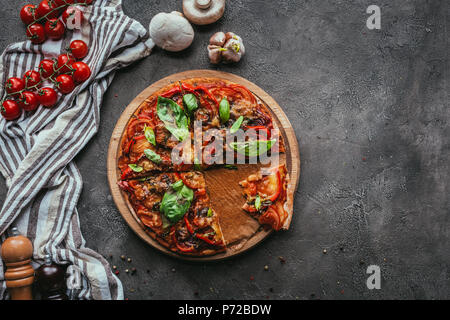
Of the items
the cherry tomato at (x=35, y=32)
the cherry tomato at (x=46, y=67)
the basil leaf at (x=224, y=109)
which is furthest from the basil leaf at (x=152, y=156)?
the cherry tomato at (x=35, y=32)

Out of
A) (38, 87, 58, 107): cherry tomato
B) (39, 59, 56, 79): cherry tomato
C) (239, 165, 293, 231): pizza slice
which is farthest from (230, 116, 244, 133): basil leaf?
(39, 59, 56, 79): cherry tomato

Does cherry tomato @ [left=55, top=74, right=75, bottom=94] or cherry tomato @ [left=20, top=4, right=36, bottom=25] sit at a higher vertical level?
cherry tomato @ [left=20, top=4, right=36, bottom=25]

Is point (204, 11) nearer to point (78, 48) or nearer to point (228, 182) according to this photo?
point (78, 48)

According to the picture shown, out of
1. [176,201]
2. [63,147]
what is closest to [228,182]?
[176,201]

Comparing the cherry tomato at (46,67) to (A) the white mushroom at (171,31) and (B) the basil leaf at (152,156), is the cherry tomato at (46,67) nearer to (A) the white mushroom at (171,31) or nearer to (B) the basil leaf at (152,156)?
(A) the white mushroom at (171,31)

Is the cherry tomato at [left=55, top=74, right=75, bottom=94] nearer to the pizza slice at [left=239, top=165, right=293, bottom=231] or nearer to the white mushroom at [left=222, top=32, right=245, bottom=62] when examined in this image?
Answer: the white mushroom at [left=222, top=32, right=245, bottom=62]

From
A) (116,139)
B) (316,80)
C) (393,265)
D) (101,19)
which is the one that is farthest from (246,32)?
(393,265)
